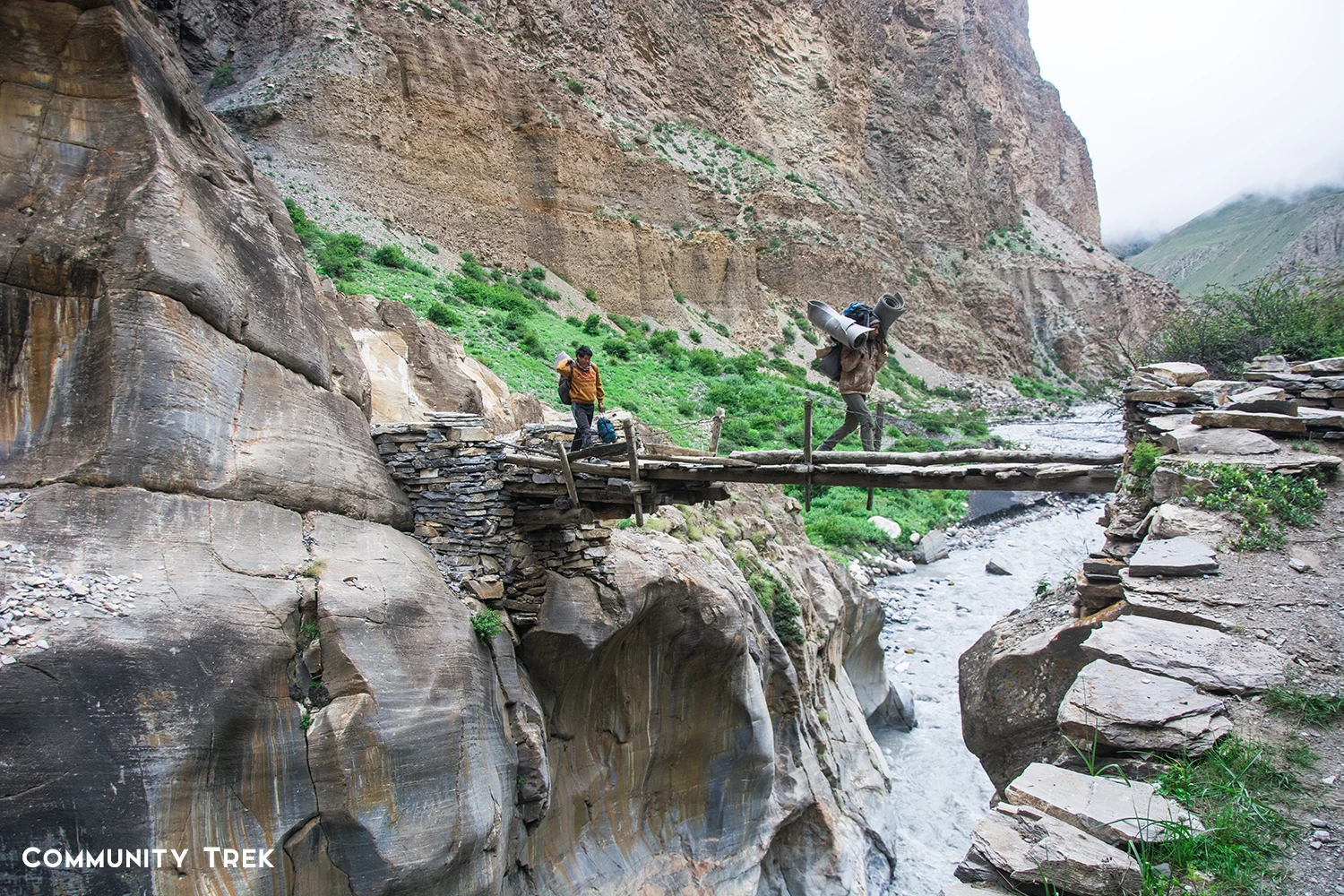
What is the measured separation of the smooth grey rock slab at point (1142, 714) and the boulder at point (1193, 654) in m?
0.10

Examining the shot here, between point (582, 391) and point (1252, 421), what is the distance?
21.4 ft

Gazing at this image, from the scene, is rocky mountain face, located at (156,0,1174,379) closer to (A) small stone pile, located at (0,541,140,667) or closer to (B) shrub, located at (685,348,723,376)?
(B) shrub, located at (685,348,723,376)

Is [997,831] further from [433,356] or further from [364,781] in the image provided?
[433,356]

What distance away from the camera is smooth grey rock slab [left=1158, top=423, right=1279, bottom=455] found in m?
5.54

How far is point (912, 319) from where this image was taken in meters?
46.8

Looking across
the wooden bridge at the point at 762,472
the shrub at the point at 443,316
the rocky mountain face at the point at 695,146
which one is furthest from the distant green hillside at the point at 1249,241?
the wooden bridge at the point at 762,472

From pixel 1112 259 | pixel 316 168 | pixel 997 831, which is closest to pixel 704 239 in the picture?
pixel 316 168

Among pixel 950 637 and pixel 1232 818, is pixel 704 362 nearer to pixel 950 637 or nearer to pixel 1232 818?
pixel 950 637

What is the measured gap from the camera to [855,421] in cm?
800

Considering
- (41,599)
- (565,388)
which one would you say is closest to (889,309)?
(565,388)

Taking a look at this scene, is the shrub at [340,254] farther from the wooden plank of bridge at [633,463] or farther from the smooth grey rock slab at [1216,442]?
the smooth grey rock slab at [1216,442]

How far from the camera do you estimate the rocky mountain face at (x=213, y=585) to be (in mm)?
5109

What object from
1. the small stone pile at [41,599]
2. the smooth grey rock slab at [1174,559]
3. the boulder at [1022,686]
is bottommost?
the boulder at [1022,686]

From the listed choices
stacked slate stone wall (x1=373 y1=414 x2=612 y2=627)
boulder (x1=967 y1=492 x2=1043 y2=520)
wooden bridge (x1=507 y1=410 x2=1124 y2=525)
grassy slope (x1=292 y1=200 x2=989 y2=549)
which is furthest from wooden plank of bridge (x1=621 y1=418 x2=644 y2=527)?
boulder (x1=967 y1=492 x2=1043 y2=520)
